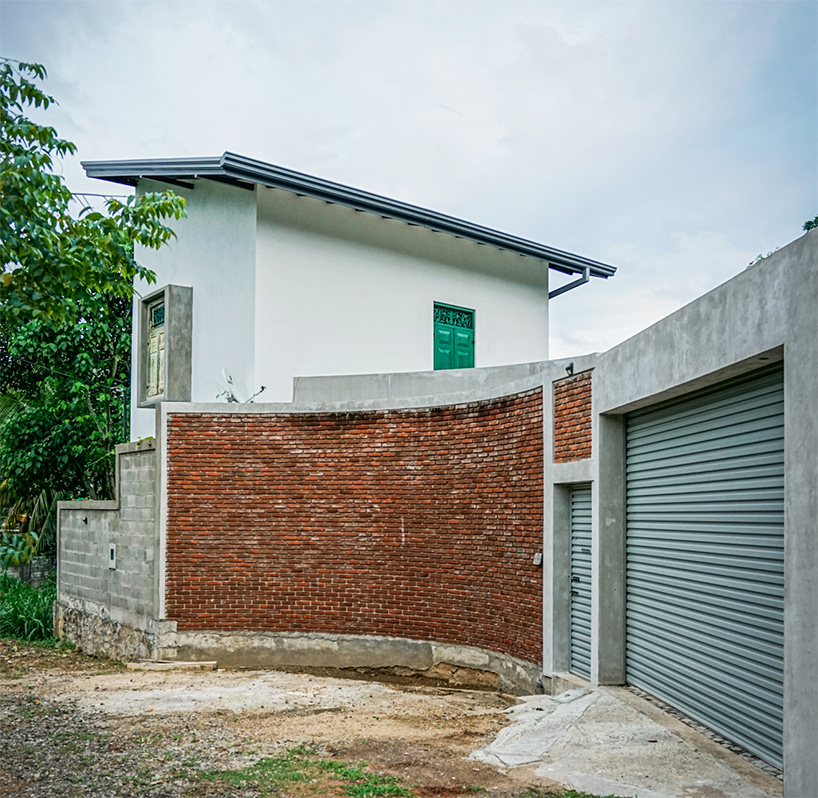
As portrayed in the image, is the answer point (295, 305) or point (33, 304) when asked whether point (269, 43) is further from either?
point (33, 304)

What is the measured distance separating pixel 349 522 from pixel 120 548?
414 cm

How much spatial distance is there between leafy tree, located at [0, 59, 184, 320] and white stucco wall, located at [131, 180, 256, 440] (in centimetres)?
585

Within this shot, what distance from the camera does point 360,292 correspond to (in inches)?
587

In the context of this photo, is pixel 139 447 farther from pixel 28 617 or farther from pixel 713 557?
pixel 713 557

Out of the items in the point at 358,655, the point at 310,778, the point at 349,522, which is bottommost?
the point at 358,655

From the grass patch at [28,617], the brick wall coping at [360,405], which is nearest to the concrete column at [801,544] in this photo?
the brick wall coping at [360,405]

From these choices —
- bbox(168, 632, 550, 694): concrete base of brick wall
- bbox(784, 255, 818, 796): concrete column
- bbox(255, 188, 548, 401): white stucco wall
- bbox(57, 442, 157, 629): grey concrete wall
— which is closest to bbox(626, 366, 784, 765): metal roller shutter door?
bbox(784, 255, 818, 796): concrete column

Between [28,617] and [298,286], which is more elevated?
[298,286]

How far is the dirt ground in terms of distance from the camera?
6.00 meters

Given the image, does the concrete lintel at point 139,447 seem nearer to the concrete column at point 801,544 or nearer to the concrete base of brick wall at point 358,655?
the concrete base of brick wall at point 358,655

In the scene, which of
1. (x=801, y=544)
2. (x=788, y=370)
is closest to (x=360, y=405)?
(x=788, y=370)

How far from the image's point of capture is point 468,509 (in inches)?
435

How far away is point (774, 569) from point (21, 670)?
36.8 ft

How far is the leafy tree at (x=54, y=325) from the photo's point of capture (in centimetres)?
595
